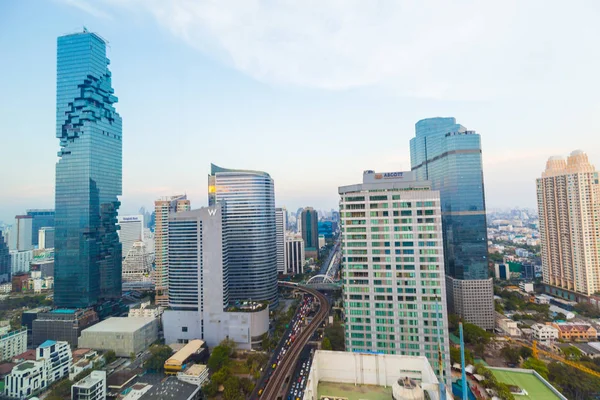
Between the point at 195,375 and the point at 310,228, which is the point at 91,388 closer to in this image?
the point at 195,375

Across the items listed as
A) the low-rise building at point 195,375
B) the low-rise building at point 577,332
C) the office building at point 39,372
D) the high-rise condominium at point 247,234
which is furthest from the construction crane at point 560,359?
the office building at point 39,372

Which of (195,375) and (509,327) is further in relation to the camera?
(509,327)

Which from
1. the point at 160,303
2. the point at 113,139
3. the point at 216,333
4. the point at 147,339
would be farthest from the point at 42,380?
the point at 113,139

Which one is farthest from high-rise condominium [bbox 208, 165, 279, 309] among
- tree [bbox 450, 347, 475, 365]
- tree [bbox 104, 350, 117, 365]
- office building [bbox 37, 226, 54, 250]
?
office building [bbox 37, 226, 54, 250]

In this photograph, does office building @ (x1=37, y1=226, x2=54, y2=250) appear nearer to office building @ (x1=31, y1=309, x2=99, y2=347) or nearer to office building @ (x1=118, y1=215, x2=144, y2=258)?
office building @ (x1=118, y1=215, x2=144, y2=258)

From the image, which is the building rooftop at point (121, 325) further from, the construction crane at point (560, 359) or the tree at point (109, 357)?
the construction crane at point (560, 359)

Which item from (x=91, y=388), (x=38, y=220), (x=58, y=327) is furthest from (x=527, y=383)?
(x=38, y=220)

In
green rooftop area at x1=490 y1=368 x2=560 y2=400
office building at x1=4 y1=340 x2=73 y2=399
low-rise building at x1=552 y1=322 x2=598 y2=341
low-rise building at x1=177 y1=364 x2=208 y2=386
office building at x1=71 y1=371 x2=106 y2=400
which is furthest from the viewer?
low-rise building at x1=552 y1=322 x2=598 y2=341
